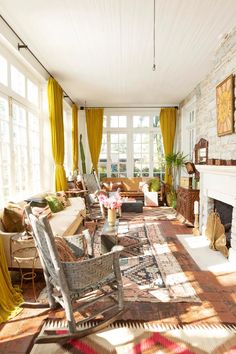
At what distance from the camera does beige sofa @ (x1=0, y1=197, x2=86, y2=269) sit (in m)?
3.13

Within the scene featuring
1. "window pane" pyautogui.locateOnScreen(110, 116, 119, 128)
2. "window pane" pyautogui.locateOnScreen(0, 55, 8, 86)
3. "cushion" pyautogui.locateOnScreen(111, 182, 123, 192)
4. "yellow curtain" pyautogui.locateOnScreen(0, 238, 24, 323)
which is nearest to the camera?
"yellow curtain" pyautogui.locateOnScreen(0, 238, 24, 323)

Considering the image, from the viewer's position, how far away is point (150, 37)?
13.5 ft

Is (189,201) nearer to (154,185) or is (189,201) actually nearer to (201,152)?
(201,152)

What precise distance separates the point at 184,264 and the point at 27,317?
2.10m

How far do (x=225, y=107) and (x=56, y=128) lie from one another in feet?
11.3

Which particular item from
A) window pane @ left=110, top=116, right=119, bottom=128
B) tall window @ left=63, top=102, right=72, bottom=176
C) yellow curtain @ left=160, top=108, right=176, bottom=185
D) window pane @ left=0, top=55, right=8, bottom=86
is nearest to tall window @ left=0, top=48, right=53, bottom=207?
window pane @ left=0, top=55, right=8, bottom=86

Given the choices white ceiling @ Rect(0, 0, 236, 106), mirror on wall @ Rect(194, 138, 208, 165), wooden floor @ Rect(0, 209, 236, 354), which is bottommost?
wooden floor @ Rect(0, 209, 236, 354)

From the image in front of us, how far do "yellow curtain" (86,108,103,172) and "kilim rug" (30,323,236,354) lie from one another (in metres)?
7.33

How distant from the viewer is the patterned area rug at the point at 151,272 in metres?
2.81

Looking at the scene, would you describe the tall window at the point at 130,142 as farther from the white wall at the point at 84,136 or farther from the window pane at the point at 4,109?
the window pane at the point at 4,109

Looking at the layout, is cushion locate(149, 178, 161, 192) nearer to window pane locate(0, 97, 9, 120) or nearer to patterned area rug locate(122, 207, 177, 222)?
patterned area rug locate(122, 207, 177, 222)

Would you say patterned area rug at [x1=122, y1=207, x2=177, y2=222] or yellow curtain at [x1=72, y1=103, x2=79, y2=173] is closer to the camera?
patterned area rug at [x1=122, y1=207, x2=177, y2=222]

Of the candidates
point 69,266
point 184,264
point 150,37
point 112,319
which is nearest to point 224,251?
point 184,264

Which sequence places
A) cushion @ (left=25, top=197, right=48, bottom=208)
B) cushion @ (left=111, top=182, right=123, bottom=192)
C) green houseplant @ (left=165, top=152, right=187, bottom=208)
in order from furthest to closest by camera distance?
1. cushion @ (left=111, top=182, right=123, bottom=192)
2. green houseplant @ (left=165, top=152, right=187, bottom=208)
3. cushion @ (left=25, top=197, right=48, bottom=208)
